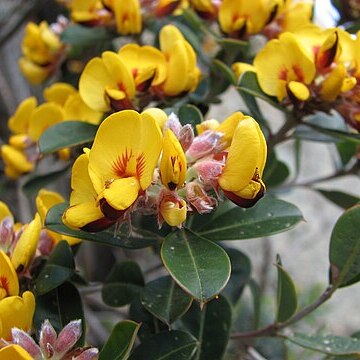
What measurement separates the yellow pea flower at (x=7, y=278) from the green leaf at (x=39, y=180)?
46 cm

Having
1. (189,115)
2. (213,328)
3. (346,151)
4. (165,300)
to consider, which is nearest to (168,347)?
(165,300)

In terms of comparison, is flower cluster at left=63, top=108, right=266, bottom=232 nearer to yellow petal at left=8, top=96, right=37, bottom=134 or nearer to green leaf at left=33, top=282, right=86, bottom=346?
green leaf at left=33, top=282, right=86, bottom=346

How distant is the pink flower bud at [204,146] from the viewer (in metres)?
0.69

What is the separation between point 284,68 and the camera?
2.72 feet

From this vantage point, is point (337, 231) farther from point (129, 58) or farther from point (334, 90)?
point (129, 58)

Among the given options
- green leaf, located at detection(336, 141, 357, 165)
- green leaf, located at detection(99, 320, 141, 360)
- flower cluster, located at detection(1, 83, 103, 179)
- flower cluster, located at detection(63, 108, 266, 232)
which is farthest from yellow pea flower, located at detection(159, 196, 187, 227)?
green leaf, located at detection(336, 141, 357, 165)

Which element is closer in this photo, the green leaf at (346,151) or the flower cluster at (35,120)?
the flower cluster at (35,120)

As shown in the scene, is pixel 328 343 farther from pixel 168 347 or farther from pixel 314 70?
pixel 314 70

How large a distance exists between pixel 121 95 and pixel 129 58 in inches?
2.8

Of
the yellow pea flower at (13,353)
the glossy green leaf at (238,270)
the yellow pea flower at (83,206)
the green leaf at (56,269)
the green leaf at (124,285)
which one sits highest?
the yellow pea flower at (83,206)

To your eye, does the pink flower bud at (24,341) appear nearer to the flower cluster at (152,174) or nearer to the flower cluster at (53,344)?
the flower cluster at (53,344)

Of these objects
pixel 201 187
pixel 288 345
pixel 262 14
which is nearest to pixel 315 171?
pixel 288 345

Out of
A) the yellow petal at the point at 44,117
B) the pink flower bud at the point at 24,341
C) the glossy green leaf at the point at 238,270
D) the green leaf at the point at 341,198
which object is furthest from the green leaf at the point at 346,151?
the pink flower bud at the point at 24,341

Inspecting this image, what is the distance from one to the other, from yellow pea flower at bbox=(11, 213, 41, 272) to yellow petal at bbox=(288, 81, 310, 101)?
0.34 m
